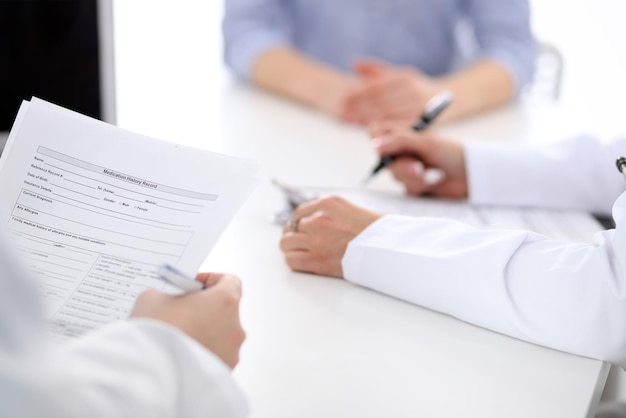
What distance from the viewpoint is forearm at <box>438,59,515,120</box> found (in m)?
1.67

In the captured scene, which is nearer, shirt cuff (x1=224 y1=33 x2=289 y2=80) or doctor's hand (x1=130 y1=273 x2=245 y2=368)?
doctor's hand (x1=130 y1=273 x2=245 y2=368)

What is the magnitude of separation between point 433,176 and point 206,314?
0.79 m

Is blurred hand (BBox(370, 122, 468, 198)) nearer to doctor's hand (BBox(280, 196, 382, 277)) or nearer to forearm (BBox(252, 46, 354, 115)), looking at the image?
doctor's hand (BBox(280, 196, 382, 277))

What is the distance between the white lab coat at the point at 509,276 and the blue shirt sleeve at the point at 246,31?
0.97 meters

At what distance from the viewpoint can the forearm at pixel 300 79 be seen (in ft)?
5.50

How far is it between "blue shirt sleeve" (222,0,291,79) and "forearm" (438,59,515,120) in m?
0.40

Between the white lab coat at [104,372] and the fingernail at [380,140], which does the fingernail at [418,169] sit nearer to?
the fingernail at [380,140]

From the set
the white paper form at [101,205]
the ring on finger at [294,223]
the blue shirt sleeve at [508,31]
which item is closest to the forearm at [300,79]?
the blue shirt sleeve at [508,31]

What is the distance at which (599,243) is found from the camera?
85cm

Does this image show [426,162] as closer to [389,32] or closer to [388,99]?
[388,99]

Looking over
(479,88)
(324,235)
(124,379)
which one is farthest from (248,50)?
(124,379)

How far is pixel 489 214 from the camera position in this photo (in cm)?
116

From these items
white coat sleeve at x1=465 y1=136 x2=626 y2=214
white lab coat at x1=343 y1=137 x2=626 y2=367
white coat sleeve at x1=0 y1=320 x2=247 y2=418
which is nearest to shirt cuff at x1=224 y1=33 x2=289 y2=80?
white coat sleeve at x1=465 y1=136 x2=626 y2=214

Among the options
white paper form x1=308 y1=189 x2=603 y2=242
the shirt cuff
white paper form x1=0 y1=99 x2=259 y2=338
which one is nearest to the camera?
white paper form x1=0 y1=99 x2=259 y2=338
